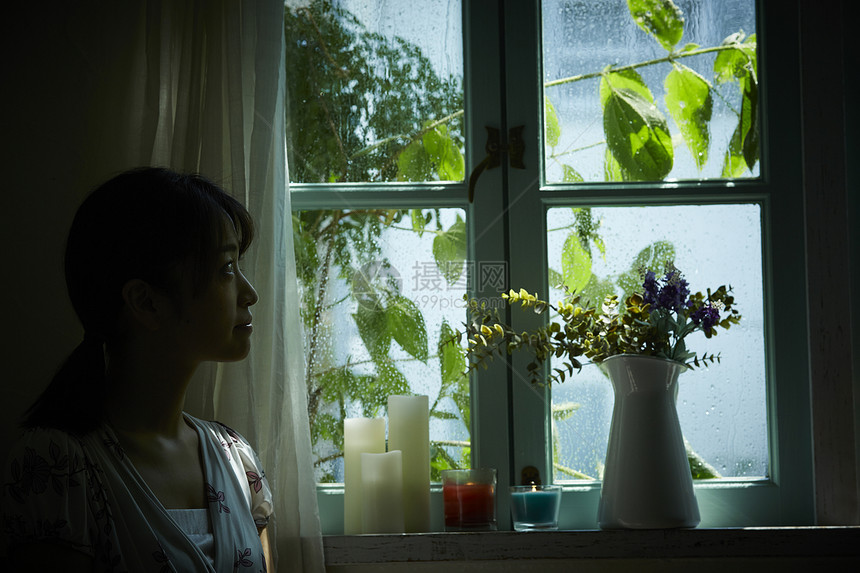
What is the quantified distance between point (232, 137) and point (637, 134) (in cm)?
81

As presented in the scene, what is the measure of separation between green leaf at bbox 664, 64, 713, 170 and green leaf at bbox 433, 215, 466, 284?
50cm

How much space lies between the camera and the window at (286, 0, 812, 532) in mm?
1547

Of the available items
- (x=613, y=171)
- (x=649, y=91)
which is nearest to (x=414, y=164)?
(x=613, y=171)

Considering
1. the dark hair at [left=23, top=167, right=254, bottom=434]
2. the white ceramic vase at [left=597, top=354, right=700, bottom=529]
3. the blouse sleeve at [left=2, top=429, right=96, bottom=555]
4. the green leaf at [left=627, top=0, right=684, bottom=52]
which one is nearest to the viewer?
the blouse sleeve at [left=2, top=429, right=96, bottom=555]

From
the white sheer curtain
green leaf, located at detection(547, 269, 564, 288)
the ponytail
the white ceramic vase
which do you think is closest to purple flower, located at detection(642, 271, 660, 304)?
the white ceramic vase

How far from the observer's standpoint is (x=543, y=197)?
158cm

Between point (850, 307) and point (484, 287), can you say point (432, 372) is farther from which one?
point (850, 307)

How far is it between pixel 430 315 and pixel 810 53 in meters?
0.92

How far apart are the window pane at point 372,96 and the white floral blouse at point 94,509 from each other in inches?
29.9

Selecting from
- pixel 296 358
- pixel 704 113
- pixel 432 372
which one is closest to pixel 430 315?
pixel 432 372

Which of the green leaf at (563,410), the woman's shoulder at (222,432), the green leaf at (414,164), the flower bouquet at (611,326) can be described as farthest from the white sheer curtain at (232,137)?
the green leaf at (563,410)

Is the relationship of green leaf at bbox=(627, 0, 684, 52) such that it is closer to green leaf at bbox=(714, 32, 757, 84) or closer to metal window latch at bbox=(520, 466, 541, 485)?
green leaf at bbox=(714, 32, 757, 84)

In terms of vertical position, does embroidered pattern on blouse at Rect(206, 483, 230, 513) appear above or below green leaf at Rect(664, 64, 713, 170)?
below

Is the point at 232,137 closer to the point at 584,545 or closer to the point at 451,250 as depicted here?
the point at 451,250
